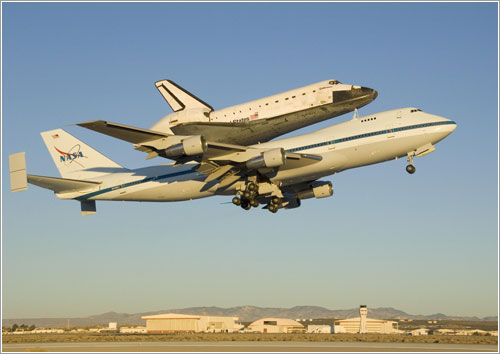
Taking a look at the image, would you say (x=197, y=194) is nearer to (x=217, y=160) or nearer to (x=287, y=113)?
(x=217, y=160)

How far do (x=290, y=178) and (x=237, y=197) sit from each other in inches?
193

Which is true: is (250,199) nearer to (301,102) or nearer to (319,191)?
(319,191)

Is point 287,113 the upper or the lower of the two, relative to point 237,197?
upper

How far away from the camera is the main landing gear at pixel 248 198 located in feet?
172

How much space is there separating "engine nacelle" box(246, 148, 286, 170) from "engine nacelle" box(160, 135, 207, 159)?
4.72 m

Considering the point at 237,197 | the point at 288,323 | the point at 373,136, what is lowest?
the point at 288,323

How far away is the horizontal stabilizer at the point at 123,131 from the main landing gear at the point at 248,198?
936cm

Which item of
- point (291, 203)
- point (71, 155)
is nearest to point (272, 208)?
point (291, 203)

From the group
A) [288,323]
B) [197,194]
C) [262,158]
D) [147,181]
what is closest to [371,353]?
[262,158]

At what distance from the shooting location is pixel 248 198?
52750mm

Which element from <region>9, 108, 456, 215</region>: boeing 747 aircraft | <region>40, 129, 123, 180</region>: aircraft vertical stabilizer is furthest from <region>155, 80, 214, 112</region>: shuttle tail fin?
<region>40, 129, 123, 180</region>: aircraft vertical stabilizer

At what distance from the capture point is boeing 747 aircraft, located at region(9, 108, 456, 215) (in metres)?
47.9

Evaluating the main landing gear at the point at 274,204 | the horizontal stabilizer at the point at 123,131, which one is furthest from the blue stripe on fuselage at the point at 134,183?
the horizontal stabilizer at the point at 123,131

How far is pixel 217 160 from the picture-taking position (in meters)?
50.5
